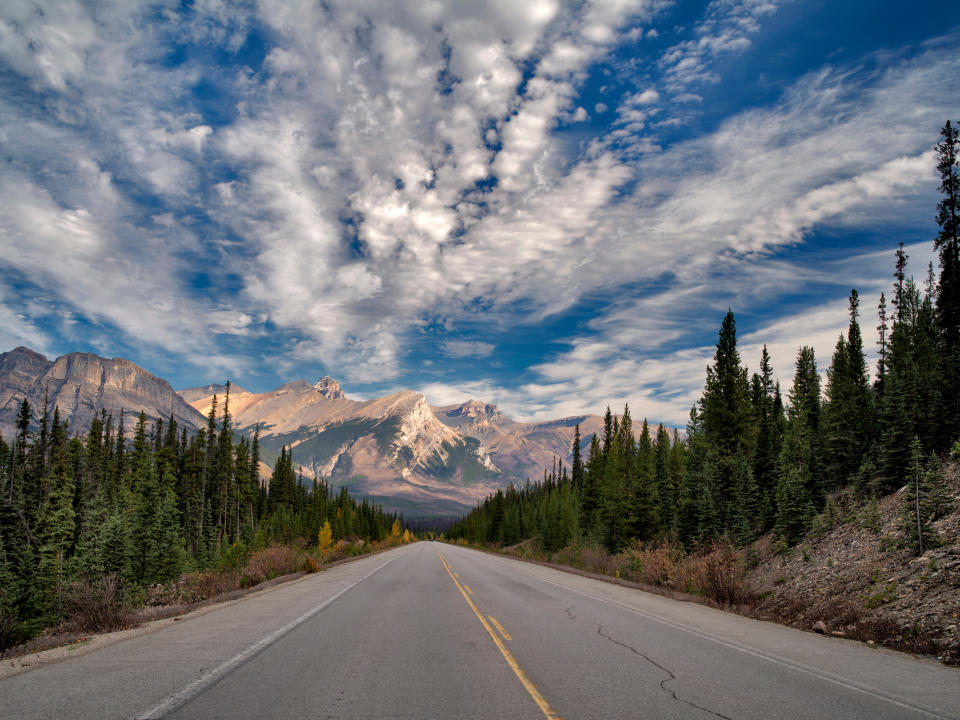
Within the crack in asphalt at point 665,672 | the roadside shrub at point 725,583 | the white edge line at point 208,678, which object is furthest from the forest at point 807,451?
the white edge line at point 208,678

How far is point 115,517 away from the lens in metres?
30.9

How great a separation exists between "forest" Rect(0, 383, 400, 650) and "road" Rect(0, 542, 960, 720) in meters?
4.55

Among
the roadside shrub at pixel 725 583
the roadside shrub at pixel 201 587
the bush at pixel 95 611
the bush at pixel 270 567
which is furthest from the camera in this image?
the bush at pixel 270 567

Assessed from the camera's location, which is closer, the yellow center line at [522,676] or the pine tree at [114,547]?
the yellow center line at [522,676]

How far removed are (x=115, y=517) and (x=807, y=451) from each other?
4055 cm

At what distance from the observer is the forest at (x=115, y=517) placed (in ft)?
94.6

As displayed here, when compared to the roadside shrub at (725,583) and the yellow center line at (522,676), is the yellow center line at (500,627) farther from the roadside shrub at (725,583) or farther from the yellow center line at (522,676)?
the roadside shrub at (725,583)

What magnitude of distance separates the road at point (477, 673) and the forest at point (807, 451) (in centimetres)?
805

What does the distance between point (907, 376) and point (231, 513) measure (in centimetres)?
7868

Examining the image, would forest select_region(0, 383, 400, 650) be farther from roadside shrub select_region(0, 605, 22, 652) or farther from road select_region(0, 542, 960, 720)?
road select_region(0, 542, 960, 720)

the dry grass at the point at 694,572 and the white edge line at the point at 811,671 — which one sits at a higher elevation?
the white edge line at the point at 811,671

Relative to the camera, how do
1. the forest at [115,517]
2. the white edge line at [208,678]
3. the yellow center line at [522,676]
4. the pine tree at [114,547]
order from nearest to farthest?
the white edge line at [208,678] → the yellow center line at [522,676] → the forest at [115,517] → the pine tree at [114,547]

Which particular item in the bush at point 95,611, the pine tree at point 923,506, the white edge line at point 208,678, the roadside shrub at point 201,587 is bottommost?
the roadside shrub at point 201,587

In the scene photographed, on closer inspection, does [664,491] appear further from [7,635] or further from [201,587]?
[7,635]
